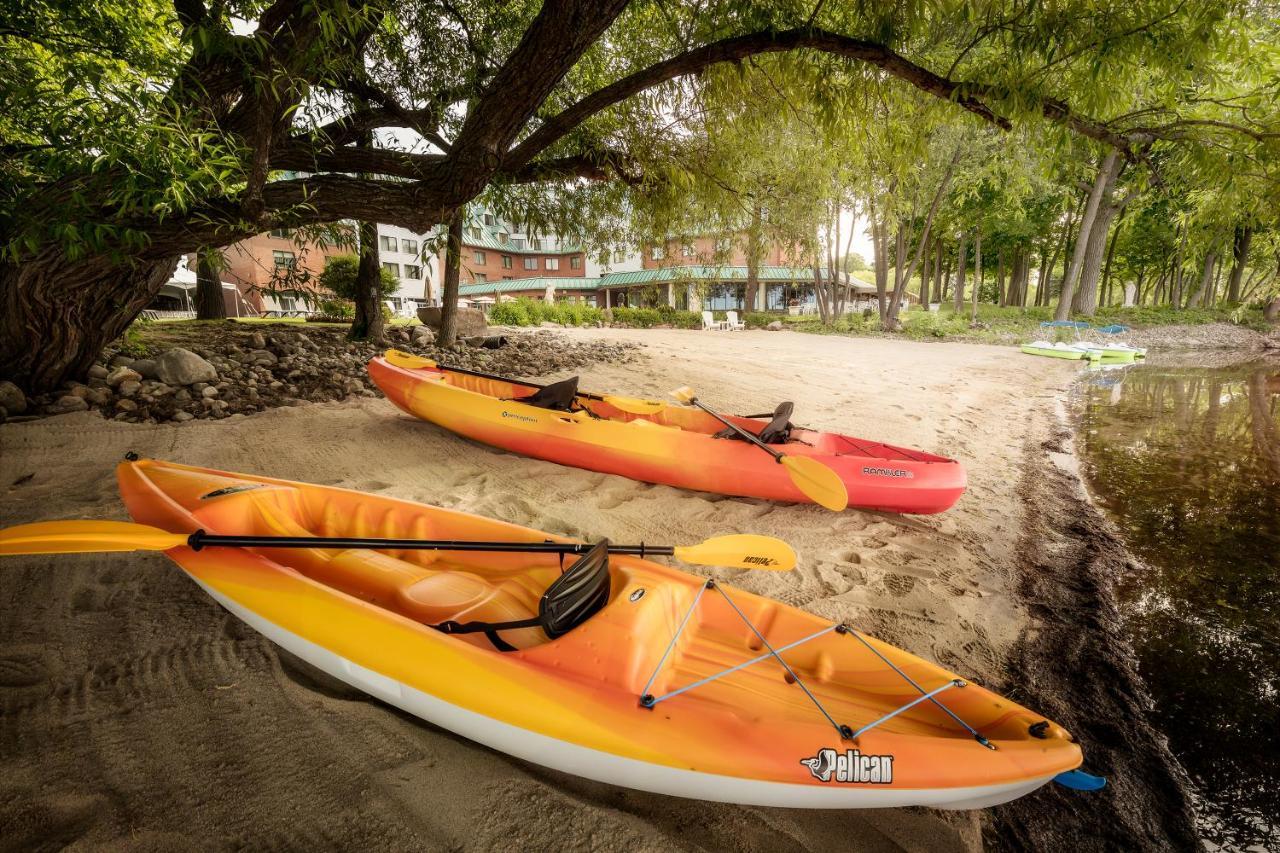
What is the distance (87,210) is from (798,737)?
5.09 m

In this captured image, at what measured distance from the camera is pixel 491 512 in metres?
3.78

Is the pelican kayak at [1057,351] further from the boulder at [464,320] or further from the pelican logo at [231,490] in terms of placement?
the pelican logo at [231,490]

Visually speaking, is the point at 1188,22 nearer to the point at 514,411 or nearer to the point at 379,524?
the point at 514,411

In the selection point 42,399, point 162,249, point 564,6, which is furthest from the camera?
point 42,399

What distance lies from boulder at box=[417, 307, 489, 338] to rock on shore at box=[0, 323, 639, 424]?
7.70ft

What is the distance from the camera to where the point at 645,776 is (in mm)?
1619

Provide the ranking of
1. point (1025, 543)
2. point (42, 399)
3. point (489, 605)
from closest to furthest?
1. point (489, 605)
2. point (1025, 543)
3. point (42, 399)

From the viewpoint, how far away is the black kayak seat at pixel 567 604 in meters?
1.95

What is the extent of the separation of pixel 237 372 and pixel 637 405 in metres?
4.99

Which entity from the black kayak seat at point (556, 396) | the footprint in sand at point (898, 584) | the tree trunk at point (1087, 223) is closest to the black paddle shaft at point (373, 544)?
the footprint in sand at point (898, 584)

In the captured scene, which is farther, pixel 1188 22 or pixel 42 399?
pixel 42 399

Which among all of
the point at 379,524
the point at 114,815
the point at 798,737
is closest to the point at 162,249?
the point at 379,524

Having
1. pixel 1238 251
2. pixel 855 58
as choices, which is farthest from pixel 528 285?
pixel 1238 251

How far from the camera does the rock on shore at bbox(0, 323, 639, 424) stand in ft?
15.8
